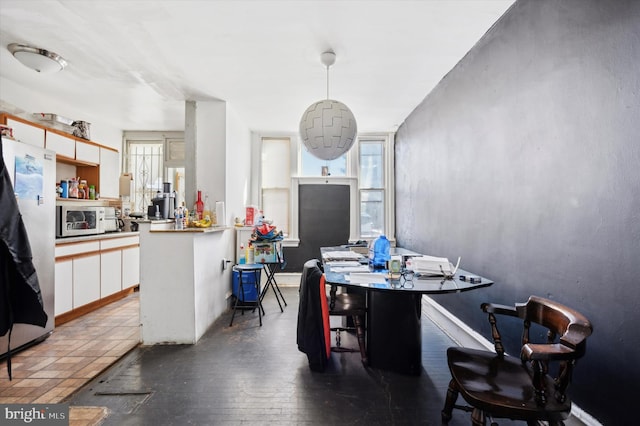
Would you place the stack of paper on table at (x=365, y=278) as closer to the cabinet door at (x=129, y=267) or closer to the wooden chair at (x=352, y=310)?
the wooden chair at (x=352, y=310)

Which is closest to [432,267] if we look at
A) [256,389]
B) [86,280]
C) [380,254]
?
[380,254]

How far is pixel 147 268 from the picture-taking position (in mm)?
2889

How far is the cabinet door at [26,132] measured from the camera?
3.14 meters

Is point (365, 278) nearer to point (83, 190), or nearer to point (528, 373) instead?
point (528, 373)

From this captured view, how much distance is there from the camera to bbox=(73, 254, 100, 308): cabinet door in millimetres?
3508

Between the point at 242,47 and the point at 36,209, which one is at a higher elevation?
the point at 242,47

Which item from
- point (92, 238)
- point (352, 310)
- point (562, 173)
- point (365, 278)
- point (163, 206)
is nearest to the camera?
point (562, 173)

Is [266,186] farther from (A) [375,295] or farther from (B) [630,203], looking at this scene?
(B) [630,203]

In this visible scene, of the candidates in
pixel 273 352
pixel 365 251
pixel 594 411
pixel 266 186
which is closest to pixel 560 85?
pixel 594 411

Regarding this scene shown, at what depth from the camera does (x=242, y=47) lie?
8.70ft

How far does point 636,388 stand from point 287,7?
3.00 meters

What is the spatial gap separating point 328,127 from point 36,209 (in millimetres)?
2997

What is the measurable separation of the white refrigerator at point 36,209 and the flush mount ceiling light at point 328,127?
8.77 feet

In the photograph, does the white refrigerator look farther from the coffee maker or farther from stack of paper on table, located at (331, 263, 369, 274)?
stack of paper on table, located at (331, 263, 369, 274)
